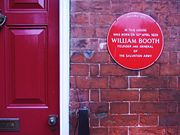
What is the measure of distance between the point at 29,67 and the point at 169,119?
3.84 feet

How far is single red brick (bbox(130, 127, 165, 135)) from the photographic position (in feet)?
8.87

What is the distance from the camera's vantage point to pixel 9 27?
108 inches

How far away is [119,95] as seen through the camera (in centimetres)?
269

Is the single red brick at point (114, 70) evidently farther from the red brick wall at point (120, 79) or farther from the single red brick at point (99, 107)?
the single red brick at point (99, 107)

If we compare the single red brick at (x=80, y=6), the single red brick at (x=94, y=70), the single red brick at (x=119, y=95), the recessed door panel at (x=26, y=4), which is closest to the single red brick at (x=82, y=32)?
the single red brick at (x=80, y=6)

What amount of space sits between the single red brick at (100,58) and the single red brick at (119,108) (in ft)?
1.14

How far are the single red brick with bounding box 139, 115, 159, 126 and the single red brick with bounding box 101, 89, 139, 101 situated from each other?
16 centimetres

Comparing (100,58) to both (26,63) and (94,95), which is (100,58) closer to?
(94,95)

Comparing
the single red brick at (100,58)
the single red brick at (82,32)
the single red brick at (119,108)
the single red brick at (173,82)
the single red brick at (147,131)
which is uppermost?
the single red brick at (82,32)

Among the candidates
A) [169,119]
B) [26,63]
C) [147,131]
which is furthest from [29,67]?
[169,119]

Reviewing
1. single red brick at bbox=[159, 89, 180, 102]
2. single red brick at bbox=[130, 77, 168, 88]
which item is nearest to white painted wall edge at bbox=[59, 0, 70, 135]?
Result: single red brick at bbox=[130, 77, 168, 88]

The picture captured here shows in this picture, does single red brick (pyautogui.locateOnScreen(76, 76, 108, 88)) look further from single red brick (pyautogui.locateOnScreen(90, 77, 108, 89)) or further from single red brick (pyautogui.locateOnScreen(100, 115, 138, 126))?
single red brick (pyautogui.locateOnScreen(100, 115, 138, 126))

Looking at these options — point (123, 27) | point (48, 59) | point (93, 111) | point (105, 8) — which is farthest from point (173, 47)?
point (48, 59)

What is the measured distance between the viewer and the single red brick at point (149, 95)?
2.70 metres
